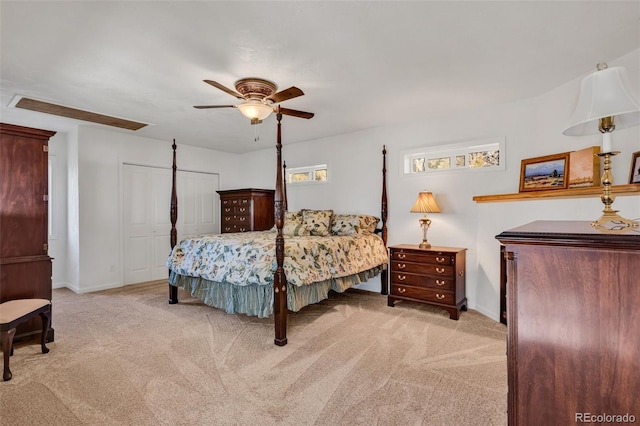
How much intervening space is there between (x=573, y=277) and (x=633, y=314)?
0.51 ft

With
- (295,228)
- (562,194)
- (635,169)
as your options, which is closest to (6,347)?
(295,228)

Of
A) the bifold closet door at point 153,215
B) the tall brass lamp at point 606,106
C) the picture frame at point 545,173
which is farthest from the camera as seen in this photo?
the bifold closet door at point 153,215

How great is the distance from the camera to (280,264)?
2.81 meters

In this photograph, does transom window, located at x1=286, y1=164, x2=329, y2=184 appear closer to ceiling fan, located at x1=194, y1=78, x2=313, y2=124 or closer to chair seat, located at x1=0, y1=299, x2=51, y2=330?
ceiling fan, located at x1=194, y1=78, x2=313, y2=124

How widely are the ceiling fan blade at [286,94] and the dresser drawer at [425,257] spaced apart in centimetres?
219

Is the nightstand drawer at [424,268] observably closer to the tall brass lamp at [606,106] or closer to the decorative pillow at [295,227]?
the decorative pillow at [295,227]

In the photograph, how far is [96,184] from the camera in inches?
185

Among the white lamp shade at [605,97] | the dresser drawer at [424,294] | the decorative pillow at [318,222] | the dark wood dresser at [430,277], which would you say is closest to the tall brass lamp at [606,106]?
the white lamp shade at [605,97]

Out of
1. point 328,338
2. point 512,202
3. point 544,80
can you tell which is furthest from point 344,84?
point 328,338

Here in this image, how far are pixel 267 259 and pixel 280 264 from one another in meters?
0.22

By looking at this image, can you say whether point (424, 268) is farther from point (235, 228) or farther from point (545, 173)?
point (235, 228)

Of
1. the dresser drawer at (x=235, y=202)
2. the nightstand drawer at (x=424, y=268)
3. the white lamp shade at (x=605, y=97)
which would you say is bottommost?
the nightstand drawer at (x=424, y=268)

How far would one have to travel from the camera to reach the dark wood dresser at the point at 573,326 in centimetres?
89

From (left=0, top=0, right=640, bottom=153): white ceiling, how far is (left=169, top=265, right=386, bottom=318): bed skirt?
2.02 metres
